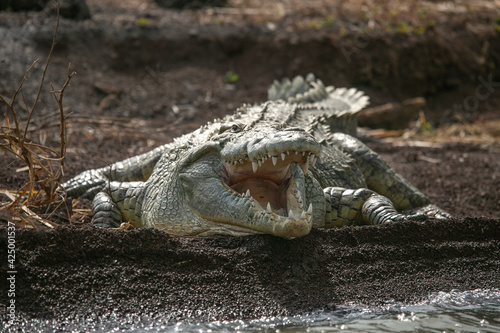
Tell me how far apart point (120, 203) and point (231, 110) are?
509 cm

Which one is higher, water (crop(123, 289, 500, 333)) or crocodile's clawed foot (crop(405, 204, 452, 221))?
water (crop(123, 289, 500, 333))

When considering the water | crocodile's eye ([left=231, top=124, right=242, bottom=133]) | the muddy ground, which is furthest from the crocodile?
the water

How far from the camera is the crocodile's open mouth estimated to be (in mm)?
3596

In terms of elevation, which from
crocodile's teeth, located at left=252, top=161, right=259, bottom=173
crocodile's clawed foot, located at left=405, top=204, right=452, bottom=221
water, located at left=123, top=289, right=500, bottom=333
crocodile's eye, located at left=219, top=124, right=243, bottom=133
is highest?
crocodile's eye, located at left=219, top=124, right=243, bottom=133

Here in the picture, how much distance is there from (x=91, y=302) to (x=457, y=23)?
10626 millimetres

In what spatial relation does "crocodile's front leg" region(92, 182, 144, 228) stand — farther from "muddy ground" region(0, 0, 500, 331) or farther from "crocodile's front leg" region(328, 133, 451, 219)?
"crocodile's front leg" region(328, 133, 451, 219)

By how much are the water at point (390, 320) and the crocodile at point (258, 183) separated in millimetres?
538

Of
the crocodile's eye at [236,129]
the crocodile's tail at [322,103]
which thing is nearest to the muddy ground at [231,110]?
the crocodile's eye at [236,129]

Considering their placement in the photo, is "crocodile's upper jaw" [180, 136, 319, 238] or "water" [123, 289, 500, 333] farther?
"crocodile's upper jaw" [180, 136, 319, 238]

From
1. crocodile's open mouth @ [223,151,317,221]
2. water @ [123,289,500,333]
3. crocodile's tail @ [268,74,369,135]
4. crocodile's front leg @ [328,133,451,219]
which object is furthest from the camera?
crocodile's tail @ [268,74,369,135]

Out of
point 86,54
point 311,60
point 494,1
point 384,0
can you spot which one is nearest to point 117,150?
point 86,54

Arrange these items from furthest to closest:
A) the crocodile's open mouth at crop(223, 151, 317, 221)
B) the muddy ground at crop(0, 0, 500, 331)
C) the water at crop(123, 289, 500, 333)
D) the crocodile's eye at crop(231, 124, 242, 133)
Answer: the crocodile's eye at crop(231, 124, 242, 133) → the crocodile's open mouth at crop(223, 151, 317, 221) → the muddy ground at crop(0, 0, 500, 331) → the water at crop(123, 289, 500, 333)

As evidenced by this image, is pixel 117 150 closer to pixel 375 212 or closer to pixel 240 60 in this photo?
pixel 375 212

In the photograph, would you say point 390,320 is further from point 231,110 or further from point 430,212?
point 231,110
